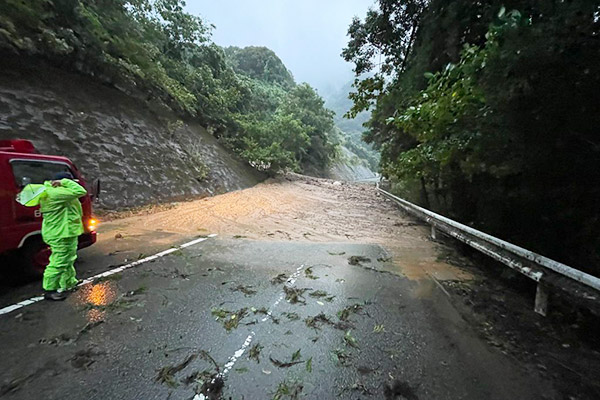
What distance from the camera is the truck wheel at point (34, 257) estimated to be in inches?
163

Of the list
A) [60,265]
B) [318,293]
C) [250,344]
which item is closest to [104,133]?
[60,265]

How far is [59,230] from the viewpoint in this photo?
3.84m

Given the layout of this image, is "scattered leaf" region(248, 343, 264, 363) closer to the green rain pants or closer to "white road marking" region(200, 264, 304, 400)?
"white road marking" region(200, 264, 304, 400)

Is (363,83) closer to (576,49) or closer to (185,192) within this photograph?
(576,49)

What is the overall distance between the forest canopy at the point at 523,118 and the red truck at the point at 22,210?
19.8ft

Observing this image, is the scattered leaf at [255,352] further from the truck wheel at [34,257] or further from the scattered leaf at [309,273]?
the truck wheel at [34,257]

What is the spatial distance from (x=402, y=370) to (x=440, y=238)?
256 inches

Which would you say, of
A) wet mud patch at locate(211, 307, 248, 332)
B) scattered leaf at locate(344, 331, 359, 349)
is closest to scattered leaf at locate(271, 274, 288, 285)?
wet mud patch at locate(211, 307, 248, 332)

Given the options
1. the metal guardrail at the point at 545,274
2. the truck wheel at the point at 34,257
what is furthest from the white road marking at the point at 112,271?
the metal guardrail at the point at 545,274

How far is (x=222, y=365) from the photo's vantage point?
2553mm

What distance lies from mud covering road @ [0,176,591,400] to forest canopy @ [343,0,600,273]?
164 cm

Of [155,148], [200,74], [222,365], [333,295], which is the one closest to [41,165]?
[222,365]

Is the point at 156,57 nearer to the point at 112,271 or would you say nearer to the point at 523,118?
the point at 112,271

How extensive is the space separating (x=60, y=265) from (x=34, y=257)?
2.60ft
